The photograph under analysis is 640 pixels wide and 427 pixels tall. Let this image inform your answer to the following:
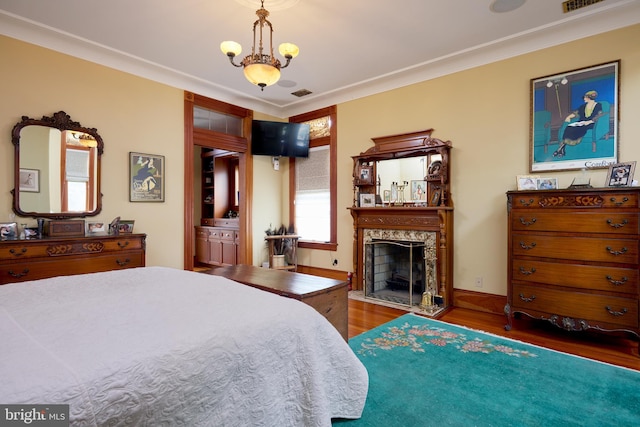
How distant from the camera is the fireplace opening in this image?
4.22m

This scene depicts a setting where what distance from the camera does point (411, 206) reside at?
4.19 metres

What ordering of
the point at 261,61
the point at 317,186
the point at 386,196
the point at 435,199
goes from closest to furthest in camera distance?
the point at 261,61 → the point at 435,199 → the point at 386,196 → the point at 317,186

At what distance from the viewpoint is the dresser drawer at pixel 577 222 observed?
8.47 feet

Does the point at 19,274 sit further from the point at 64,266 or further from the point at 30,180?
the point at 30,180

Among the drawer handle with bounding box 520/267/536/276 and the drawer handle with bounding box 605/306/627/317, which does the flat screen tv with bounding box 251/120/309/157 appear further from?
the drawer handle with bounding box 605/306/627/317

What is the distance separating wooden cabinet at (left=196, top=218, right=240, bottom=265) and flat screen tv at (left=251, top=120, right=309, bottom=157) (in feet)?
5.11

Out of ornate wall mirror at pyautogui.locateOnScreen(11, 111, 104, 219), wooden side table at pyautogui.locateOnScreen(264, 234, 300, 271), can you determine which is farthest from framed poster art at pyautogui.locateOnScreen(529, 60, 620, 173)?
ornate wall mirror at pyautogui.locateOnScreen(11, 111, 104, 219)

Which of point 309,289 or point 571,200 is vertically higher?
point 571,200

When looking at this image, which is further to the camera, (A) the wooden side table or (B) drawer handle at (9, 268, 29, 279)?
(A) the wooden side table

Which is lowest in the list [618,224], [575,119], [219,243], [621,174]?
[219,243]

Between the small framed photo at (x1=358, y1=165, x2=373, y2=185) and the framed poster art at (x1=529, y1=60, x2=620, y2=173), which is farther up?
the framed poster art at (x1=529, y1=60, x2=620, y2=173)

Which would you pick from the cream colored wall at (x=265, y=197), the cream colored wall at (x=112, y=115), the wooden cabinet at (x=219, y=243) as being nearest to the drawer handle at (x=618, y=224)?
the cream colored wall at (x=265, y=197)

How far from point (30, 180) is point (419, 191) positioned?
171 inches
